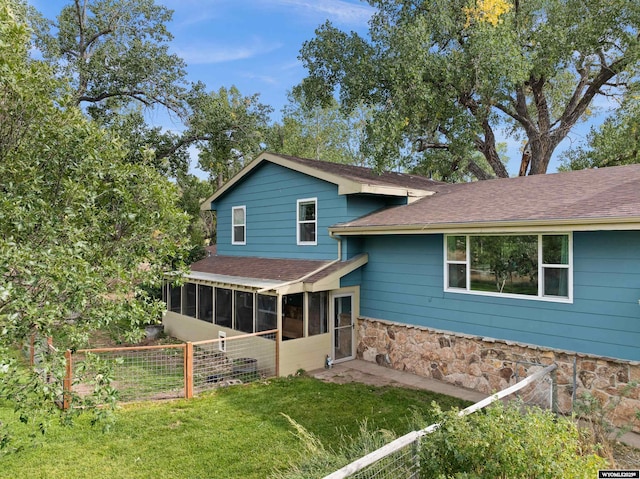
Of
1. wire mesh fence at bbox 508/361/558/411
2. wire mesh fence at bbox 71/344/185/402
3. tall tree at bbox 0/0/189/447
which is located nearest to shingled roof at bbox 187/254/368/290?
wire mesh fence at bbox 71/344/185/402

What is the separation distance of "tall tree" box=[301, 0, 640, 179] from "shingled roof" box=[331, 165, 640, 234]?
182 inches

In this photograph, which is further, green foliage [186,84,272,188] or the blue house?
green foliage [186,84,272,188]

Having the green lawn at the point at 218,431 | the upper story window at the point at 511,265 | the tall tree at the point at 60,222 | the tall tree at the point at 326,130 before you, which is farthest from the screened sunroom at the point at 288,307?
the tall tree at the point at 326,130

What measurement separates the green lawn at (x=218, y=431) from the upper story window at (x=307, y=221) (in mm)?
4256

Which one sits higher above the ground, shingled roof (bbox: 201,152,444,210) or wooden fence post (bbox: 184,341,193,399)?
shingled roof (bbox: 201,152,444,210)

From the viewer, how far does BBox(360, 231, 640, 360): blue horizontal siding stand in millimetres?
6582

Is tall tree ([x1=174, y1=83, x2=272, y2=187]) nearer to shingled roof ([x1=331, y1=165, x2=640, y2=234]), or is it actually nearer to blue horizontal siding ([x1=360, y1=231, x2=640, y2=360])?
shingled roof ([x1=331, y1=165, x2=640, y2=234])

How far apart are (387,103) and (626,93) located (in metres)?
10.3

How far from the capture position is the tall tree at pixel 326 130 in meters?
32.2

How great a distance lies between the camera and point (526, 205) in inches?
325

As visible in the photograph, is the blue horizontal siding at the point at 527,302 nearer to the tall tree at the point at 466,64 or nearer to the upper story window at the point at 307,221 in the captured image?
the upper story window at the point at 307,221

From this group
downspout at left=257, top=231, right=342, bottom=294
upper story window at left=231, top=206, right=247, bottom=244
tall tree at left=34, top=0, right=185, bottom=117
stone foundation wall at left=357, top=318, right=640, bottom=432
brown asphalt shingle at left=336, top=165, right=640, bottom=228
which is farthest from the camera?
tall tree at left=34, top=0, right=185, bottom=117

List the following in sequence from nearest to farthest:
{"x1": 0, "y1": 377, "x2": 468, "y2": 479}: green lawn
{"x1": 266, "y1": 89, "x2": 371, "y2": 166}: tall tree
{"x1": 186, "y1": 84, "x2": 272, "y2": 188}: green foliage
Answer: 1. {"x1": 0, "y1": 377, "x2": 468, "y2": 479}: green lawn
2. {"x1": 186, "y1": 84, "x2": 272, "y2": 188}: green foliage
3. {"x1": 266, "y1": 89, "x2": 371, "y2": 166}: tall tree

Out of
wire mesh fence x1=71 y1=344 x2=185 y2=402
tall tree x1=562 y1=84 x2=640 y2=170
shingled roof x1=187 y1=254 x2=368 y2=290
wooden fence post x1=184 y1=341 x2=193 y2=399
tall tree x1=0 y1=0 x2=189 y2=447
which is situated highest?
tall tree x1=562 y1=84 x2=640 y2=170
